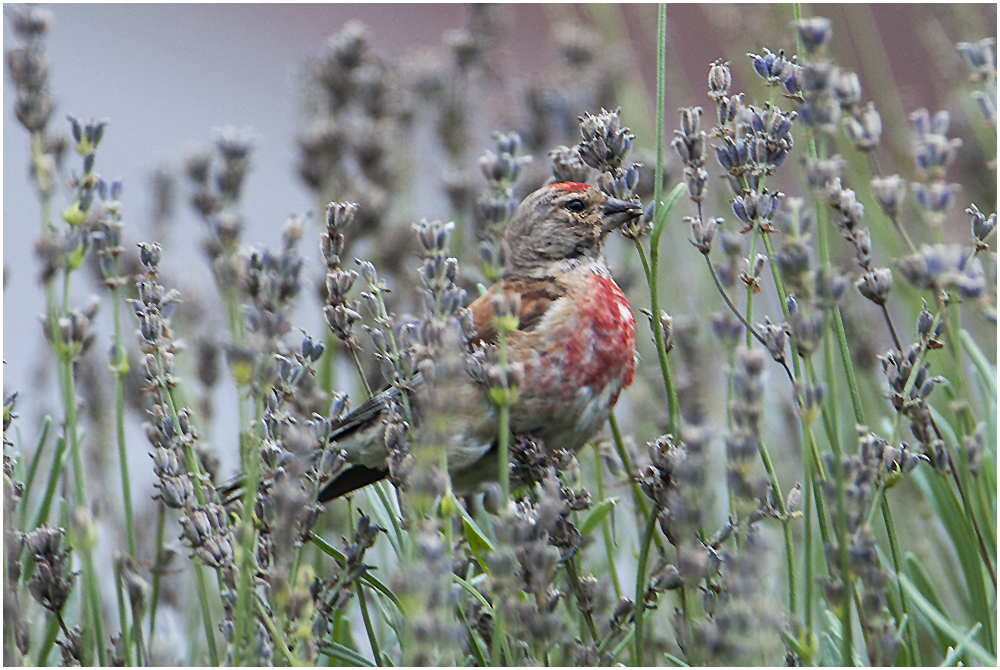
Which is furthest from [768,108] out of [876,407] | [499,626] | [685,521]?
[876,407]

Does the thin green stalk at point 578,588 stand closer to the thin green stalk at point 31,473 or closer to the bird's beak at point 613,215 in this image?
the bird's beak at point 613,215

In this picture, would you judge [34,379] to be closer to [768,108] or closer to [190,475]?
[190,475]

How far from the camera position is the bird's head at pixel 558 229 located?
178cm

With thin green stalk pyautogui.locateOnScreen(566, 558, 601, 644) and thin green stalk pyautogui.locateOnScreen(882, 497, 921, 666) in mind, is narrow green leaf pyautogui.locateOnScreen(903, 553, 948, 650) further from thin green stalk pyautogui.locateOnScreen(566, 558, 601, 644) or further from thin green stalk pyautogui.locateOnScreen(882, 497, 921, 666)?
thin green stalk pyautogui.locateOnScreen(566, 558, 601, 644)

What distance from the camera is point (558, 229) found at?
71.3 inches

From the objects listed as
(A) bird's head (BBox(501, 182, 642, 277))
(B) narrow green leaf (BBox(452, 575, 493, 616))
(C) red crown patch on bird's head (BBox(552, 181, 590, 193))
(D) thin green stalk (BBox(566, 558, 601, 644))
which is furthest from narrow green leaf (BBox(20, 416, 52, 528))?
(C) red crown patch on bird's head (BBox(552, 181, 590, 193))

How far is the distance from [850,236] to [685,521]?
46cm

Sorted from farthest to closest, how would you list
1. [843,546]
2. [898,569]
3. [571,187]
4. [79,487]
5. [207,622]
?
[571,187], [207,622], [898,569], [79,487], [843,546]

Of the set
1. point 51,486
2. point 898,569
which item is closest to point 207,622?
point 51,486

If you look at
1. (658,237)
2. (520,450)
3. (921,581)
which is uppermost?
(658,237)

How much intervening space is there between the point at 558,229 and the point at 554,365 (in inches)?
15.4

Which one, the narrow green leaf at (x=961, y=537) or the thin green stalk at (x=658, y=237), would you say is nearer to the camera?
the thin green stalk at (x=658, y=237)

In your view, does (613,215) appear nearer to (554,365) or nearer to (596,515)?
(554,365)

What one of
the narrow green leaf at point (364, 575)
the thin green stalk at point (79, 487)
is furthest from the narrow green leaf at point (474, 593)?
the thin green stalk at point (79, 487)
